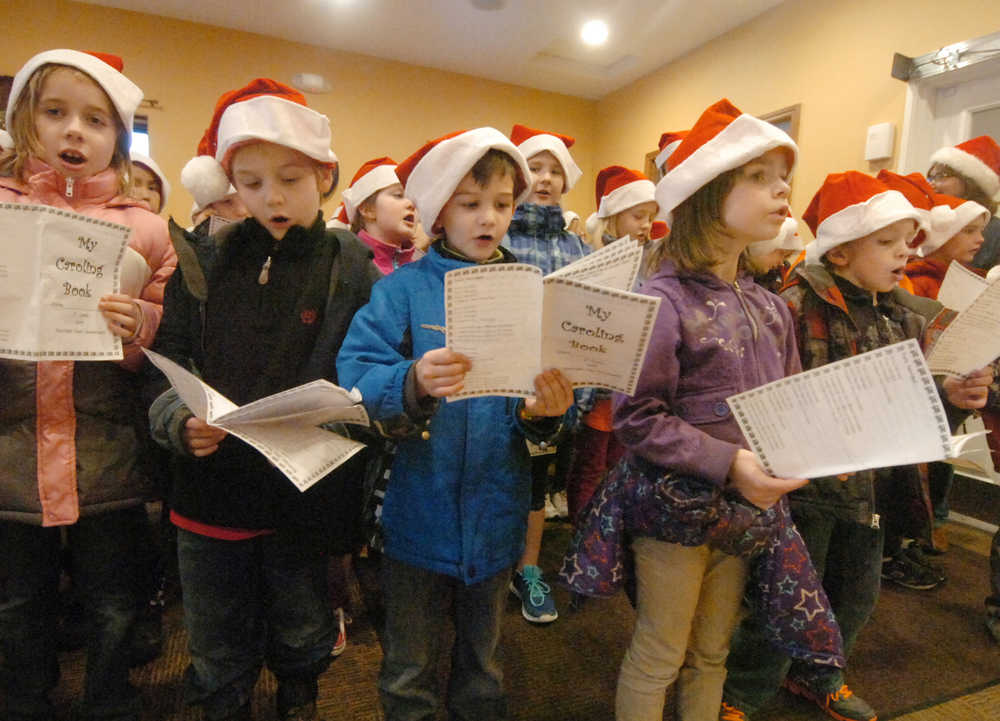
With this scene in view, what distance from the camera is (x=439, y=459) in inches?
39.6

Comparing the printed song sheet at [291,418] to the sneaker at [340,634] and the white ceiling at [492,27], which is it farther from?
the white ceiling at [492,27]

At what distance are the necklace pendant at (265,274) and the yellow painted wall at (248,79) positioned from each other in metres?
4.24

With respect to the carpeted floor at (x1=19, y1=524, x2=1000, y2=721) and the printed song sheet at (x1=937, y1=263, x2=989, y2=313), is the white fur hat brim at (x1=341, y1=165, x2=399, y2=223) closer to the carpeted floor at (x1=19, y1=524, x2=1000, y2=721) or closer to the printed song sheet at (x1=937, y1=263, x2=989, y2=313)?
the carpeted floor at (x1=19, y1=524, x2=1000, y2=721)

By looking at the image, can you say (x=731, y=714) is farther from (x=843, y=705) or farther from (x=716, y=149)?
(x=716, y=149)

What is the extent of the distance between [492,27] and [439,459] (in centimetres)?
437

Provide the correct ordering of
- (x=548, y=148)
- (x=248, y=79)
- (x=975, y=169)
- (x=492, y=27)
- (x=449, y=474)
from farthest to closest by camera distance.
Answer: (x=248, y=79) → (x=492, y=27) → (x=975, y=169) → (x=548, y=148) → (x=449, y=474)

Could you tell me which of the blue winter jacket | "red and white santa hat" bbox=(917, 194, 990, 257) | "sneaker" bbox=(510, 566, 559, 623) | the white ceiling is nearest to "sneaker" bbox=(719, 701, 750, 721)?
"sneaker" bbox=(510, 566, 559, 623)

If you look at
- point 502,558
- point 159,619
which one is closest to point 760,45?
point 502,558

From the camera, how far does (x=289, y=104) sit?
1042 mm

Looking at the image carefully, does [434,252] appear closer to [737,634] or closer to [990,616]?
[737,634]

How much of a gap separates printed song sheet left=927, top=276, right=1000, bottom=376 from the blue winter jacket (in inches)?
34.9

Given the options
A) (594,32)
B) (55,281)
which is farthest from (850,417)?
(594,32)

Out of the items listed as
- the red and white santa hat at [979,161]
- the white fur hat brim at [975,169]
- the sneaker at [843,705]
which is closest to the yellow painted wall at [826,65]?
the red and white santa hat at [979,161]

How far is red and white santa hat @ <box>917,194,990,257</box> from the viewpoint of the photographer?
196 cm
